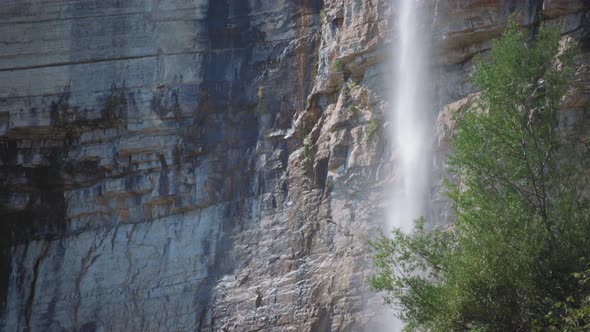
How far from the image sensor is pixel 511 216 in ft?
37.6

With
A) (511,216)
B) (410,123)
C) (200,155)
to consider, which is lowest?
(511,216)

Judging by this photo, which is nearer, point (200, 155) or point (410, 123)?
point (410, 123)

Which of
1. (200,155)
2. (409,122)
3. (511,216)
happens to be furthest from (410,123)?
(511,216)

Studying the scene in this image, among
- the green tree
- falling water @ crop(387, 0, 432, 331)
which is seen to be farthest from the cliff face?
the green tree

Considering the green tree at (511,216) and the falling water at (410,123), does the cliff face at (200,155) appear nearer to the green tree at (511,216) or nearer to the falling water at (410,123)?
the falling water at (410,123)

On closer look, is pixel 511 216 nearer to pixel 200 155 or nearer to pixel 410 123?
pixel 410 123

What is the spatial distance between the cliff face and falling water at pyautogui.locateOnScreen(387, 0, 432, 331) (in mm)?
265

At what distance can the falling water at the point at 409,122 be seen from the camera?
53.8ft

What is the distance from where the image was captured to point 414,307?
39.3 feet

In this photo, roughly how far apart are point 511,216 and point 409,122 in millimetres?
5649

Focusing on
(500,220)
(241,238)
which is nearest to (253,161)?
(241,238)

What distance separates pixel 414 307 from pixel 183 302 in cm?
801

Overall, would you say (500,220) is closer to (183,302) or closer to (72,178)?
(183,302)

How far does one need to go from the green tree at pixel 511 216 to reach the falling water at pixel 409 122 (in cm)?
384
